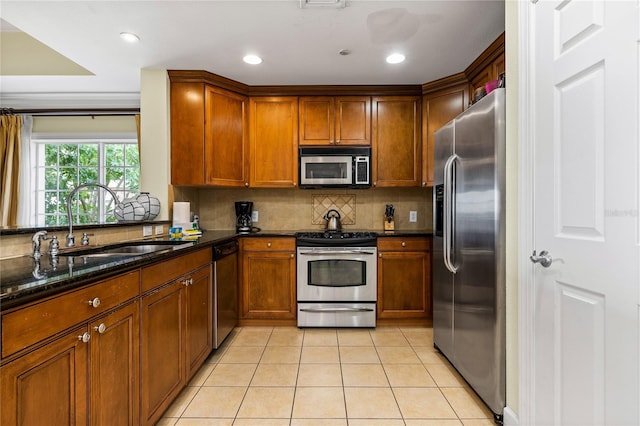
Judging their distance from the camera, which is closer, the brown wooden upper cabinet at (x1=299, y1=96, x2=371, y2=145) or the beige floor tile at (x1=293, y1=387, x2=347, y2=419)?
the beige floor tile at (x1=293, y1=387, x2=347, y2=419)

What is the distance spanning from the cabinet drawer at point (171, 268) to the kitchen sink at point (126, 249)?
8cm

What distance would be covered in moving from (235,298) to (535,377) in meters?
2.39

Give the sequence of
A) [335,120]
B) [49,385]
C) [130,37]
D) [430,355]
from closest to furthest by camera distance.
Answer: [49,385], [130,37], [430,355], [335,120]

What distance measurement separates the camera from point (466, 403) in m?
1.91

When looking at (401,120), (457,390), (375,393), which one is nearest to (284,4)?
(401,120)

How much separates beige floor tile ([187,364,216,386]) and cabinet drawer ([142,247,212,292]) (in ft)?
2.52

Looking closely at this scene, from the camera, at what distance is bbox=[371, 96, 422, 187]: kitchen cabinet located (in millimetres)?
3410

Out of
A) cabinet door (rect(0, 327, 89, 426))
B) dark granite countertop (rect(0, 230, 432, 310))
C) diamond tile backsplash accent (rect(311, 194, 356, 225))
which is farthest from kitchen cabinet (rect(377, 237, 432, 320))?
cabinet door (rect(0, 327, 89, 426))

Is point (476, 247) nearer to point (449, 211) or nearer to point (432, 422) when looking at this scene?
point (449, 211)

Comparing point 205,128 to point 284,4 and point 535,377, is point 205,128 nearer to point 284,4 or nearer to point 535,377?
point 284,4

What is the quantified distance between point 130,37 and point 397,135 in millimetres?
2512

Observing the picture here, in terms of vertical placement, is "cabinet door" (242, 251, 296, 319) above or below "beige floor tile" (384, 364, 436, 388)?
above

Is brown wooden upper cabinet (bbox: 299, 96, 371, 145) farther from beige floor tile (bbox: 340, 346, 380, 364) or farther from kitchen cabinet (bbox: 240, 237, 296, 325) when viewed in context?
beige floor tile (bbox: 340, 346, 380, 364)

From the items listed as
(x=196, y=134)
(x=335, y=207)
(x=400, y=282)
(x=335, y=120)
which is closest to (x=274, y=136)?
(x=335, y=120)
